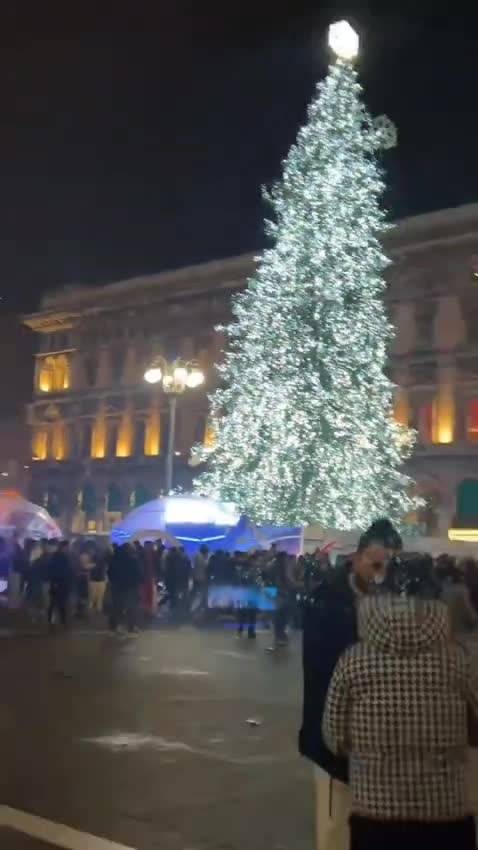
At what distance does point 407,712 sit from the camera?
132 inches

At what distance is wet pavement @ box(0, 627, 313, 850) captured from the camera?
275 inches

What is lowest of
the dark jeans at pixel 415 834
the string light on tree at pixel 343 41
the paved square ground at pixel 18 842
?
the paved square ground at pixel 18 842

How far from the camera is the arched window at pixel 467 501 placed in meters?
46.9

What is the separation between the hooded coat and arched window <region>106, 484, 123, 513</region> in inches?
2348

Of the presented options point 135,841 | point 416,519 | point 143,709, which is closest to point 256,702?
point 143,709

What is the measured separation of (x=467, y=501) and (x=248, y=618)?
93.9ft

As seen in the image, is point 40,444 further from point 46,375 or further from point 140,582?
point 140,582

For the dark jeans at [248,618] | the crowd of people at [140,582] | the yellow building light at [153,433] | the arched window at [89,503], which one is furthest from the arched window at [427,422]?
the dark jeans at [248,618]

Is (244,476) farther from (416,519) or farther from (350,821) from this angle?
(350,821)

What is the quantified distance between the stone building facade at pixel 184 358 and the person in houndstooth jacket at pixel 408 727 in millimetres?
44046

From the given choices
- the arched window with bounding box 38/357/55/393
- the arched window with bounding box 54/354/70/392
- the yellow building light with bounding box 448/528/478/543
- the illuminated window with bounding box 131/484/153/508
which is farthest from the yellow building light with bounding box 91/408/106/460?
the yellow building light with bounding box 448/528/478/543

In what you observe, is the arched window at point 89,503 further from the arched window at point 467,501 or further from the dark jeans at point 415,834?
the dark jeans at point 415,834

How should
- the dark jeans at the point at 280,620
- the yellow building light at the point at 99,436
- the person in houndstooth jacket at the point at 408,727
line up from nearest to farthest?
the person in houndstooth jacket at the point at 408,727, the dark jeans at the point at 280,620, the yellow building light at the point at 99,436

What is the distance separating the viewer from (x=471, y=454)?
155ft
